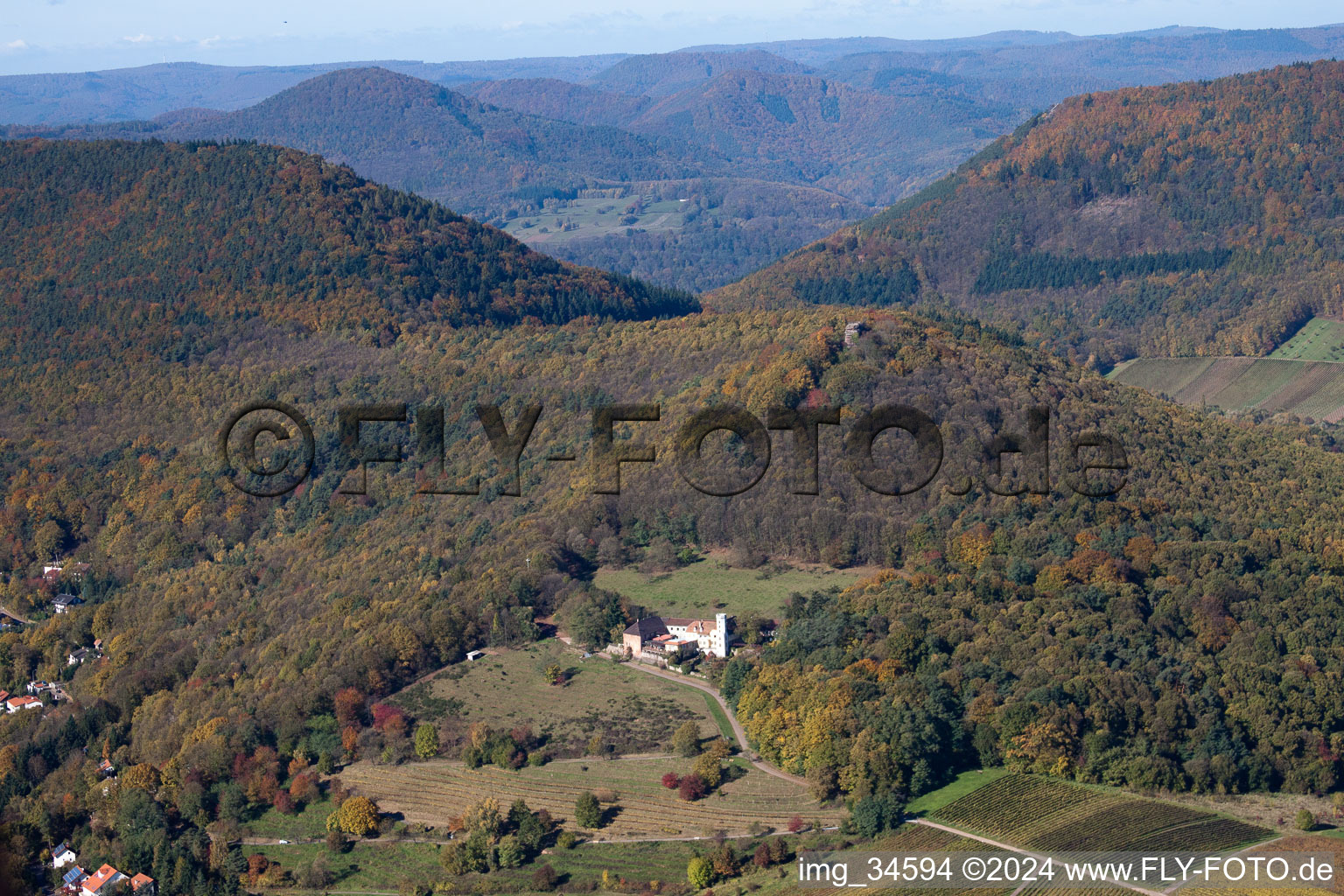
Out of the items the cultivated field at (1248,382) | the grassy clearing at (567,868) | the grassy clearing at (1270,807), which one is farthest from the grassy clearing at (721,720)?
the cultivated field at (1248,382)

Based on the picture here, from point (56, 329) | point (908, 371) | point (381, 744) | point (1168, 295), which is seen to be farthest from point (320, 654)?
point (1168, 295)

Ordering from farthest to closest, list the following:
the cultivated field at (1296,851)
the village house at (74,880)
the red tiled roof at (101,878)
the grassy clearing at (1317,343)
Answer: the grassy clearing at (1317,343) < the village house at (74,880) < the red tiled roof at (101,878) < the cultivated field at (1296,851)

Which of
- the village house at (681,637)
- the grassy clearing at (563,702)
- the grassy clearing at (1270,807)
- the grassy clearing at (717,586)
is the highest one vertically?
the grassy clearing at (717,586)

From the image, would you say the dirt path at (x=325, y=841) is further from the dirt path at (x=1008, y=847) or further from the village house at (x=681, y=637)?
the dirt path at (x=1008, y=847)

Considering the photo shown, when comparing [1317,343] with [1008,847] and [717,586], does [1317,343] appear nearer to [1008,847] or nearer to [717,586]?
[717,586]

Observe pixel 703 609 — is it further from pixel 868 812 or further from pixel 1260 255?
pixel 1260 255

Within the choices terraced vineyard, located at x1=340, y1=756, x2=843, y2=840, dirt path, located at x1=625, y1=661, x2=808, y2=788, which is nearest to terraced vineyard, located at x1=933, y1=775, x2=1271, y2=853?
terraced vineyard, located at x1=340, y1=756, x2=843, y2=840

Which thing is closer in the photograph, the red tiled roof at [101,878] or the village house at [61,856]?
the red tiled roof at [101,878]
